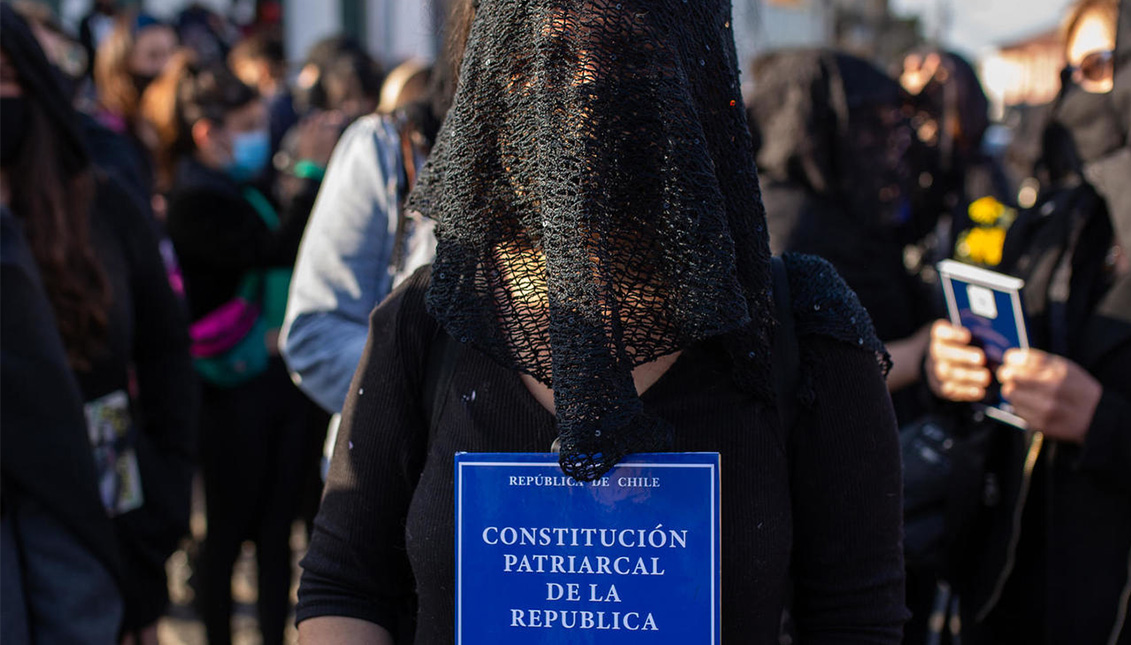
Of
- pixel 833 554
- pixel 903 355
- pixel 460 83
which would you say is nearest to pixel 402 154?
pixel 460 83

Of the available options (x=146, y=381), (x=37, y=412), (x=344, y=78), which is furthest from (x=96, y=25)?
(x=37, y=412)

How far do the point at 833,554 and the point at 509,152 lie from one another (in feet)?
2.24

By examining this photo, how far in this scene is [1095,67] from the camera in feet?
9.42

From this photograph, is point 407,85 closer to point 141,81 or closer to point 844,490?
point 844,490

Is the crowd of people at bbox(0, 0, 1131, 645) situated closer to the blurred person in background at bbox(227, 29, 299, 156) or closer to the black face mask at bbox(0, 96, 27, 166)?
the black face mask at bbox(0, 96, 27, 166)

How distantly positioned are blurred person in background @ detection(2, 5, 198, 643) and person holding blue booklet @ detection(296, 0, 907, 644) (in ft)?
3.86

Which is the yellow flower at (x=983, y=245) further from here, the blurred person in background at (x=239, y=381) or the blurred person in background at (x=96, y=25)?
the blurred person in background at (x=96, y=25)

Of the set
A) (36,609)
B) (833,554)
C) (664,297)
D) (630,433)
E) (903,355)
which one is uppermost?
(664,297)

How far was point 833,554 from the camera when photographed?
4.57ft

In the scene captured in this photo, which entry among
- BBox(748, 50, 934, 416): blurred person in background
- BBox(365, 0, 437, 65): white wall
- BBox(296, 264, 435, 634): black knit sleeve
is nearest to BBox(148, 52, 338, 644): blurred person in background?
BBox(748, 50, 934, 416): blurred person in background

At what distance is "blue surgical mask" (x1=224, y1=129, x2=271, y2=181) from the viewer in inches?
169

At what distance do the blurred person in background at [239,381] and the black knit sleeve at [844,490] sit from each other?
2.85 metres

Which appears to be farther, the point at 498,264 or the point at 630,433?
the point at 498,264

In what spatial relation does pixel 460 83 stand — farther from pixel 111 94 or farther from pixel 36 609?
pixel 111 94
